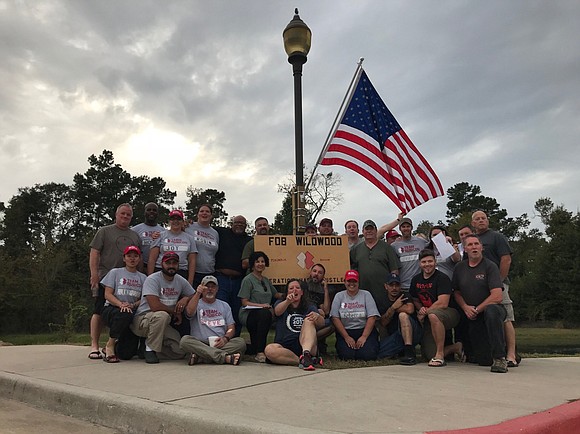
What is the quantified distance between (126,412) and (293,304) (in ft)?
9.51

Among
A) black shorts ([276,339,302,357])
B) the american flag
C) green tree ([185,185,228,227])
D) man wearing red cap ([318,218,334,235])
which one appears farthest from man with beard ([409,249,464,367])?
green tree ([185,185,228,227])

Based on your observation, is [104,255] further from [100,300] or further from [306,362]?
[306,362]

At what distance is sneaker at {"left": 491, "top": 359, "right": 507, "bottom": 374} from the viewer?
Result: 221 inches

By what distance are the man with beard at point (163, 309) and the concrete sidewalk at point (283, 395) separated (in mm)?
216

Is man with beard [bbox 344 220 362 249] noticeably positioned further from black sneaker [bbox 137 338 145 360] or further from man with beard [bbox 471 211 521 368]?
black sneaker [bbox 137 338 145 360]

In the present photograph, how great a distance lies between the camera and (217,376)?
5086mm

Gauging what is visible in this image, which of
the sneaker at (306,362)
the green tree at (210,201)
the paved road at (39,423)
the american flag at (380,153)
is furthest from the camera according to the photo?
the green tree at (210,201)

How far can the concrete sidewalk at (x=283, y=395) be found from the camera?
133 inches

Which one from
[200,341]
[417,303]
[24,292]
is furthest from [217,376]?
[24,292]

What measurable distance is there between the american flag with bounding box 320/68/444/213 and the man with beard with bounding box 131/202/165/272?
122 inches

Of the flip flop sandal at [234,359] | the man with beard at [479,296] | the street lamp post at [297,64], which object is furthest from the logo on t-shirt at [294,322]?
the man with beard at [479,296]

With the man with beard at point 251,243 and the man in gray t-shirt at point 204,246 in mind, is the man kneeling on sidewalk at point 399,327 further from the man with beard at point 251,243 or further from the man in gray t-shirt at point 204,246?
the man in gray t-shirt at point 204,246

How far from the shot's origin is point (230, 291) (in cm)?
733

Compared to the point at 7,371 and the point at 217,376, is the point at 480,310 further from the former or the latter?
the point at 7,371
